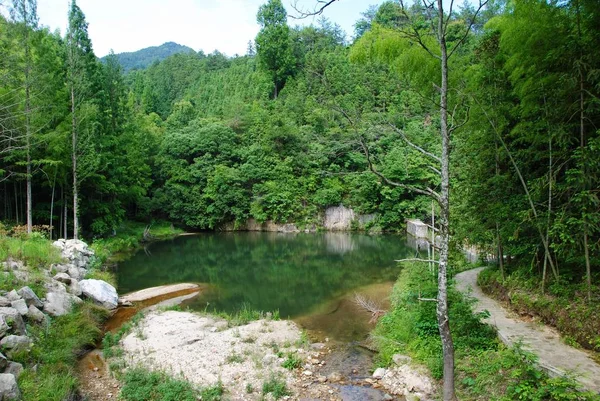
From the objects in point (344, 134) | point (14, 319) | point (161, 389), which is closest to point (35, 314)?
point (14, 319)

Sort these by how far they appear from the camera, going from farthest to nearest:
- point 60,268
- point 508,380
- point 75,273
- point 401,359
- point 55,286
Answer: point 75,273 < point 60,268 < point 55,286 < point 401,359 < point 508,380

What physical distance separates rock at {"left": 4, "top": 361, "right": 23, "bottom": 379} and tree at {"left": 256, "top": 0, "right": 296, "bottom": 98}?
150ft

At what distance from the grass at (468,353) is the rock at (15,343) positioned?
7031mm

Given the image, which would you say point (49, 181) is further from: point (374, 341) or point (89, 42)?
point (374, 341)

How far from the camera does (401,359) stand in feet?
25.6

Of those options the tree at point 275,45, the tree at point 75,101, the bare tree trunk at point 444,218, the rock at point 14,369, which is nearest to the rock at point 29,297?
the rock at point 14,369

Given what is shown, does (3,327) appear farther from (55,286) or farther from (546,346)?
(546,346)

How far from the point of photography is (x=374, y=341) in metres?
9.54

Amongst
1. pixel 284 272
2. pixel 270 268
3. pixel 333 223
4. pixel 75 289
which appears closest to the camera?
pixel 75 289

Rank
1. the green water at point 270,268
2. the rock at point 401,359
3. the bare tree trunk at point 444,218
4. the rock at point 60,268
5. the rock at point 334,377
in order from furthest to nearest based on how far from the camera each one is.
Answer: the green water at point 270,268 → the rock at point 60,268 → the rock at point 334,377 → the rock at point 401,359 → the bare tree trunk at point 444,218

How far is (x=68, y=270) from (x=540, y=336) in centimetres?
1333

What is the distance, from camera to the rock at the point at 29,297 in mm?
8969

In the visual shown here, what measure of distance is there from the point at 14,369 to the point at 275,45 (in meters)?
47.9

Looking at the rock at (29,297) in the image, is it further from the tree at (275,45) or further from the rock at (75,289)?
the tree at (275,45)
